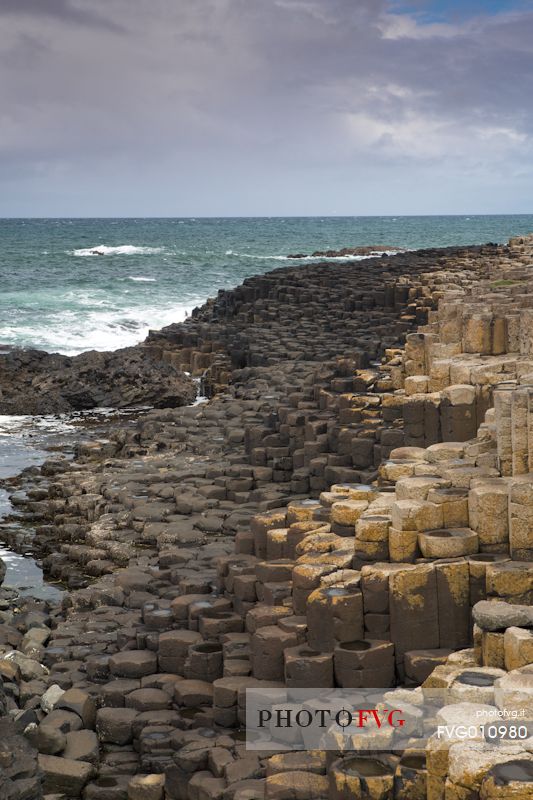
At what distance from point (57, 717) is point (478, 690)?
4.23 m

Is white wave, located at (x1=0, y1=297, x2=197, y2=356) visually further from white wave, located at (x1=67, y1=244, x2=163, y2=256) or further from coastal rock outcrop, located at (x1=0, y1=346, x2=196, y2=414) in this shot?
white wave, located at (x1=67, y1=244, x2=163, y2=256)

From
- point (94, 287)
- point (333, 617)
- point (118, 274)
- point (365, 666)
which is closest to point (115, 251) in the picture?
point (118, 274)

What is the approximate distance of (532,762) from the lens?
6.37m

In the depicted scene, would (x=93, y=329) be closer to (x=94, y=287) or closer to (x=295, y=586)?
(x=94, y=287)

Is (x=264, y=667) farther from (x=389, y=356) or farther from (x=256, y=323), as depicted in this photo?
(x=256, y=323)

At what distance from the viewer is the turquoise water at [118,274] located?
4322cm

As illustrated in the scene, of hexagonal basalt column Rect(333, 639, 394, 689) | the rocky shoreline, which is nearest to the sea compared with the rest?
the rocky shoreline

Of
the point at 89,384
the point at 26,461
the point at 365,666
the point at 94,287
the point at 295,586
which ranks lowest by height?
the point at 26,461

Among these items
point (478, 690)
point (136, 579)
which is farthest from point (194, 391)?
point (478, 690)

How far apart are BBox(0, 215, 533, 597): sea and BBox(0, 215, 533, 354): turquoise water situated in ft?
0.20

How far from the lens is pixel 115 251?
93750mm

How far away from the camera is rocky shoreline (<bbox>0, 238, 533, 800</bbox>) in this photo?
8531mm

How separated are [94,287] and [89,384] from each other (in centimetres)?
3278

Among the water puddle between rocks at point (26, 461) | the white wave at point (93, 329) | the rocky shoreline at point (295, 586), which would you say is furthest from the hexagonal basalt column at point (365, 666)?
the white wave at point (93, 329)
